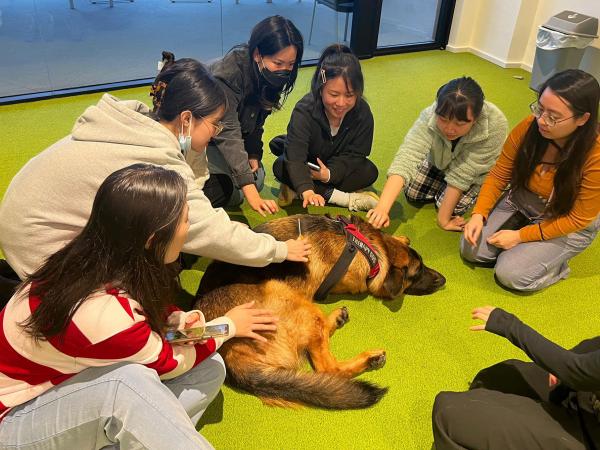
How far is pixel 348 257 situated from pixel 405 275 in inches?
13.9

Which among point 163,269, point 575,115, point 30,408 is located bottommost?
point 30,408

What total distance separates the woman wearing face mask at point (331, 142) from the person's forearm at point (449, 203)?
1.44ft

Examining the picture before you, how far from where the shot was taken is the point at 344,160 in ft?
11.1

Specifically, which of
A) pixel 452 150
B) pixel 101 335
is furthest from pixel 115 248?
pixel 452 150

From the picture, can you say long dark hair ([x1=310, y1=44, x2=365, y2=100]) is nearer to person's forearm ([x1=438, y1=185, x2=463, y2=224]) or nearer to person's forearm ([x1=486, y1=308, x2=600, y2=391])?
person's forearm ([x1=438, y1=185, x2=463, y2=224])

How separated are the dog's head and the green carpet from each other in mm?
71

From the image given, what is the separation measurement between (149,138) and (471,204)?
2.34 m

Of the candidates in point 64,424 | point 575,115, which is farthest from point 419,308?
point 64,424

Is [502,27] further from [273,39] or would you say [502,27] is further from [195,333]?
[195,333]

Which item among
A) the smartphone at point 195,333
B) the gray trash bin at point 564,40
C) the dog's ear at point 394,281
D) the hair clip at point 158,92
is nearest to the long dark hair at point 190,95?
the hair clip at point 158,92

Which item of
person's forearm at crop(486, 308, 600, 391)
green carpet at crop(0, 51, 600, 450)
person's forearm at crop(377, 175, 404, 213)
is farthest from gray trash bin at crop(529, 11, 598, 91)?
person's forearm at crop(486, 308, 600, 391)

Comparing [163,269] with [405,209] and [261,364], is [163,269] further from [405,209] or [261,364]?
[405,209]

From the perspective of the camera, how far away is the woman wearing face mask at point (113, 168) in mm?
1753

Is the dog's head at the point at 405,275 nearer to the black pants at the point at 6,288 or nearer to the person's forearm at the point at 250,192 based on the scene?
the person's forearm at the point at 250,192
